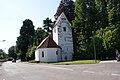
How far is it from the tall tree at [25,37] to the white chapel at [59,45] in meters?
35.7

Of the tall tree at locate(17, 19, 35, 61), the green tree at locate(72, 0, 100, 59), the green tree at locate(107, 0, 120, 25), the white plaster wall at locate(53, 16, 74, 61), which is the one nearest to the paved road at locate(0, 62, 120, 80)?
the green tree at locate(107, 0, 120, 25)

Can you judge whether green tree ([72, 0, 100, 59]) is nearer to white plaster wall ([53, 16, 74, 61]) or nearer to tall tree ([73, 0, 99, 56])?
tall tree ([73, 0, 99, 56])

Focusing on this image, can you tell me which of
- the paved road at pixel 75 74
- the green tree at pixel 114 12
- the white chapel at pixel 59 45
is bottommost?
the paved road at pixel 75 74

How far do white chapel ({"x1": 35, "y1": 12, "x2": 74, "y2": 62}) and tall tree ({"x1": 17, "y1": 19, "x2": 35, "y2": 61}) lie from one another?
1404 inches

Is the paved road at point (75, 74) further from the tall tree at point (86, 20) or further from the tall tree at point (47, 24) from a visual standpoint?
the tall tree at point (47, 24)

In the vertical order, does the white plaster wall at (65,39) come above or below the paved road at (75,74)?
above

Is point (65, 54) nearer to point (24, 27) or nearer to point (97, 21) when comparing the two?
point (97, 21)

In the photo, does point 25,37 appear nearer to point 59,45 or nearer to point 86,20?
point 59,45

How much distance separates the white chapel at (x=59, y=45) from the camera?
77562 mm

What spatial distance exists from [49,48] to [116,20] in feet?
71.1

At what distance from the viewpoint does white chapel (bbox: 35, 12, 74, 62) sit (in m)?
77.6

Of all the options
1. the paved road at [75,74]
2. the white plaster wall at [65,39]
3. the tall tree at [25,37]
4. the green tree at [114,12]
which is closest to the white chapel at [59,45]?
the white plaster wall at [65,39]

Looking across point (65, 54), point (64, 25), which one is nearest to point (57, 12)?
point (64, 25)

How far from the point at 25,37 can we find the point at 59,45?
41604 millimetres
